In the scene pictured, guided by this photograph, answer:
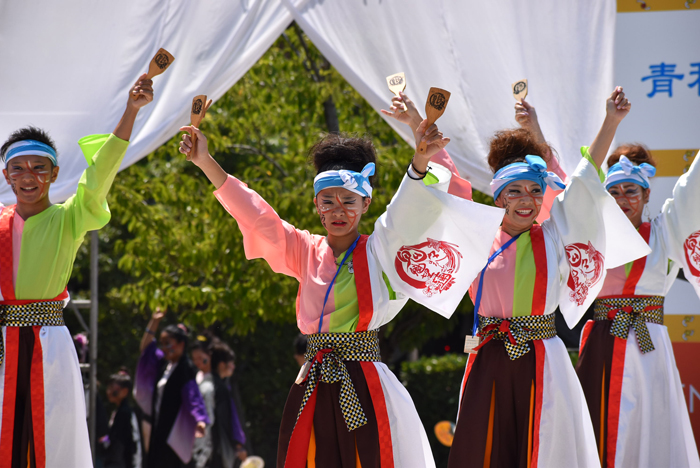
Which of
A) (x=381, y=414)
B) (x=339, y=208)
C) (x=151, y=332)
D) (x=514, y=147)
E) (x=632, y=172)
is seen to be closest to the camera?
(x=381, y=414)

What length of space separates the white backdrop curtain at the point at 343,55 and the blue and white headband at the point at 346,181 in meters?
0.94

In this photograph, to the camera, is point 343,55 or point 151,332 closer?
point 343,55

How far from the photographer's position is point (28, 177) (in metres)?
3.05

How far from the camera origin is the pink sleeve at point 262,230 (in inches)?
109

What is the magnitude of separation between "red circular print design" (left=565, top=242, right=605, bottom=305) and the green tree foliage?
81.6 inches

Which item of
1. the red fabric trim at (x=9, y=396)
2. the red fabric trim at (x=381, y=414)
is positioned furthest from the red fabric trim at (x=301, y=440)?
the red fabric trim at (x=9, y=396)

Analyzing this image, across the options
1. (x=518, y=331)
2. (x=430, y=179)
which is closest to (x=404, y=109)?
(x=430, y=179)

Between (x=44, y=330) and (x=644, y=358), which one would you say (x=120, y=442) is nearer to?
(x=44, y=330)

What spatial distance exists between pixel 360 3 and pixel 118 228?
6.41 meters

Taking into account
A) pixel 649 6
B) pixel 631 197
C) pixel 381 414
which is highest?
pixel 649 6

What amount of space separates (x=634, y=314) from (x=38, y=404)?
95.5 inches

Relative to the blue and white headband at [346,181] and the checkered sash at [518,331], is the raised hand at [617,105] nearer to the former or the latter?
the checkered sash at [518,331]

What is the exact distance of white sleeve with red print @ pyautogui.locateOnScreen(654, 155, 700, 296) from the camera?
339 cm

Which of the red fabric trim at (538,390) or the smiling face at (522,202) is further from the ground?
the smiling face at (522,202)
